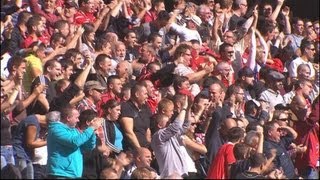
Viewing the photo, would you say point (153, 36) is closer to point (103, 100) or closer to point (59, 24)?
point (59, 24)

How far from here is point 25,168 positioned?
45.2ft

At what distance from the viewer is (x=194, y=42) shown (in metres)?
18.8

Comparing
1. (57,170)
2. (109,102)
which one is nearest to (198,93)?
(109,102)

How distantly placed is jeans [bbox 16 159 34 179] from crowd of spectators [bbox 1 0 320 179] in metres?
0.01

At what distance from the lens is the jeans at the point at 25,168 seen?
45.0ft

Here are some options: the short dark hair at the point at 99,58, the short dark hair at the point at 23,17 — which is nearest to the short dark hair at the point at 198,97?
the short dark hair at the point at 99,58

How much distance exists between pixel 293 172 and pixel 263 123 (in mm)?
816

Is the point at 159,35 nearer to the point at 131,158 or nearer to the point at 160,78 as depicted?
the point at 160,78

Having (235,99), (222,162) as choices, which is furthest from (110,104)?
(235,99)

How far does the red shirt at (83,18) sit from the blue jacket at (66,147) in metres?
4.76

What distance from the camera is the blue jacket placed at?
46.0 feet

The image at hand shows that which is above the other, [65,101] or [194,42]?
[65,101]

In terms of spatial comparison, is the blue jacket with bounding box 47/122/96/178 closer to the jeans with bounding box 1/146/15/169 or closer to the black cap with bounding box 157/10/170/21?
the jeans with bounding box 1/146/15/169

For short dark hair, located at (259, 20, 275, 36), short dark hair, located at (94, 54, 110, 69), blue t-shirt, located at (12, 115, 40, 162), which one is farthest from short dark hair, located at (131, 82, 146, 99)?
short dark hair, located at (259, 20, 275, 36)
